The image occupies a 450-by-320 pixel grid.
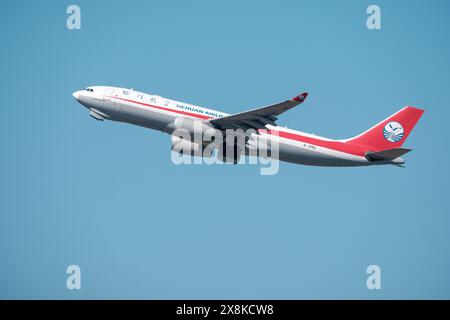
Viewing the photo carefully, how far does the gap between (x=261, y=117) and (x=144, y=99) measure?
8726mm

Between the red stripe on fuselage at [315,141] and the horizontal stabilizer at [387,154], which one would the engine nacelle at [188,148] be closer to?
the red stripe on fuselage at [315,141]

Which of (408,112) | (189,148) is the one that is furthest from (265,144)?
(408,112)


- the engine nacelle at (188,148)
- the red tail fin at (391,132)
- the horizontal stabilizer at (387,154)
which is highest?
the red tail fin at (391,132)

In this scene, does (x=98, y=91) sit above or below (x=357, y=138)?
above

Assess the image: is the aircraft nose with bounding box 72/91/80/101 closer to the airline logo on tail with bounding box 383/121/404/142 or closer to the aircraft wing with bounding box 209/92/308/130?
the aircraft wing with bounding box 209/92/308/130

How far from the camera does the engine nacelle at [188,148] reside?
50.2 meters

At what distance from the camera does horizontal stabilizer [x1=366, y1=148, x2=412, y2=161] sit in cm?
4727

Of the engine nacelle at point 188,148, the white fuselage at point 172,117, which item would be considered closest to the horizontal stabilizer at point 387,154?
the white fuselage at point 172,117

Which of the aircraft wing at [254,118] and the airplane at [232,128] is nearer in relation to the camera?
the aircraft wing at [254,118]

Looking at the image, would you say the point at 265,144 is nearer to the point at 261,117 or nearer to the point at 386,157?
the point at 261,117

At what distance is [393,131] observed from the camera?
172ft

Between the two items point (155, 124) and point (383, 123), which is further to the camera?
point (383, 123)

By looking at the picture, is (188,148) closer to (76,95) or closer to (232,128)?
(232,128)

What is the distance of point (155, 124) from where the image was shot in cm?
4881
